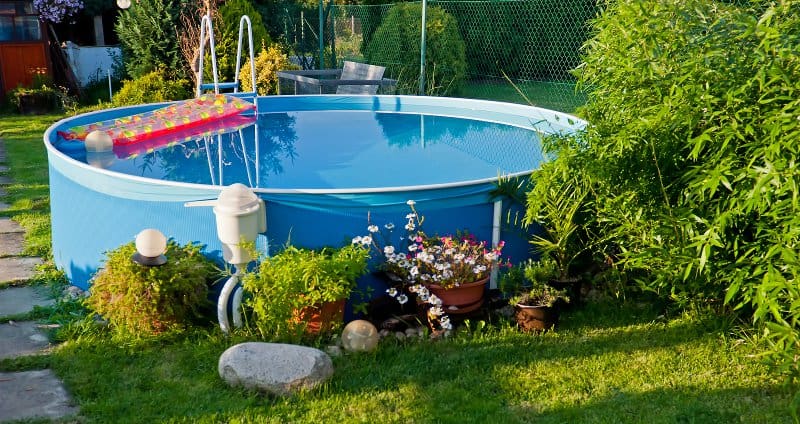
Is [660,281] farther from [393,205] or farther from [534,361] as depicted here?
[393,205]

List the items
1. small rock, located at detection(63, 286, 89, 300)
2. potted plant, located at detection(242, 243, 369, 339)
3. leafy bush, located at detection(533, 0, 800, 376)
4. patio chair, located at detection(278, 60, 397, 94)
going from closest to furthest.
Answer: leafy bush, located at detection(533, 0, 800, 376), potted plant, located at detection(242, 243, 369, 339), small rock, located at detection(63, 286, 89, 300), patio chair, located at detection(278, 60, 397, 94)

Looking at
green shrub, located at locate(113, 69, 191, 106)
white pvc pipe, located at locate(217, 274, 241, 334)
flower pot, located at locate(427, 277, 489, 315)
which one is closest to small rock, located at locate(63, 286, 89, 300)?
white pvc pipe, located at locate(217, 274, 241, 334)

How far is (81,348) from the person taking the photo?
3.93 meters

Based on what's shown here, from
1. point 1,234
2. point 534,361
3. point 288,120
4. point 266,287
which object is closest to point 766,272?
point 534,361

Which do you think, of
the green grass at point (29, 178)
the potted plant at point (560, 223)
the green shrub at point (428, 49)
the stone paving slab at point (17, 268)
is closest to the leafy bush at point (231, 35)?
the green shrub at point (428, 49)

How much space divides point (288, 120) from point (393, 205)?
191 inches

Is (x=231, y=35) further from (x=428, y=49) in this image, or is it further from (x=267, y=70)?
(x=428, y=49)

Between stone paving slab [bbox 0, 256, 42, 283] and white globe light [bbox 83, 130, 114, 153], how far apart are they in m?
1.63

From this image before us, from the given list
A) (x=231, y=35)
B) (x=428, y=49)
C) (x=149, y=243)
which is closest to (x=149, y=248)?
(x=149, y=243)

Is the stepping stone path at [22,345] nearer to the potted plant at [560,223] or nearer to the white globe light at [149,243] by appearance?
the white globe light at [149,243]

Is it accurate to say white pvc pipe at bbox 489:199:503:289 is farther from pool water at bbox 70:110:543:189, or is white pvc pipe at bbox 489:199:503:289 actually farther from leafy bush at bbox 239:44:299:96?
leafy bush at bbox 239:44:299:96

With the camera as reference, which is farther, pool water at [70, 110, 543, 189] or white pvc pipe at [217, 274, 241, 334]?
pool water at [70, 110, 543, 189]

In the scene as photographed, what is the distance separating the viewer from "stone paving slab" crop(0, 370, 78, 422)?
10.8 feet

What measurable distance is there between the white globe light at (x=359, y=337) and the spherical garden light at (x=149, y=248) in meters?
1.02
